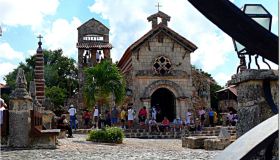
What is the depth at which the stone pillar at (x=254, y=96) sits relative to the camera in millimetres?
4383

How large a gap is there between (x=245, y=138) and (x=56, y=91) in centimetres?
4865

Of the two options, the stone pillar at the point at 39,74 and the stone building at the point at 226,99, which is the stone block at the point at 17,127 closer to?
the stone pillar at the point at 39,74

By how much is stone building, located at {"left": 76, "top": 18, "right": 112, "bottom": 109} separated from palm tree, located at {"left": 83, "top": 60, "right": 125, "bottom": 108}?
5.70m

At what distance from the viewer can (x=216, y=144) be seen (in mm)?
13633

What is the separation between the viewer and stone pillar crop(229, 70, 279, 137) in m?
4.38

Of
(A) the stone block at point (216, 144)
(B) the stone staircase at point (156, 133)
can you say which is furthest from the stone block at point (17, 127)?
(B) the stone staircase at point (156, 133)

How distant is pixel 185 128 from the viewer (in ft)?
90.7

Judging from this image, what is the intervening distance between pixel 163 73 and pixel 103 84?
15.8 ft

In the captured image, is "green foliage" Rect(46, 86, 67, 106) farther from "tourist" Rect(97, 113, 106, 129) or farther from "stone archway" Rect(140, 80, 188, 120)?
"tourist" Rect(97, 113, 106, 129)

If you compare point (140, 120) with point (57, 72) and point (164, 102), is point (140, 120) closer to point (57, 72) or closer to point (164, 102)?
point (164, 102)

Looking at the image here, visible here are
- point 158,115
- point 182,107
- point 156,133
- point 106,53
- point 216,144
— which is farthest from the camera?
point 106,53

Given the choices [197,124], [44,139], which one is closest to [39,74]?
[197,124]

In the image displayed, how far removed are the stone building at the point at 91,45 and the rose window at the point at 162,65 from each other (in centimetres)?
560

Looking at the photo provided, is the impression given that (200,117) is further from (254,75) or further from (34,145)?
(254,75)
